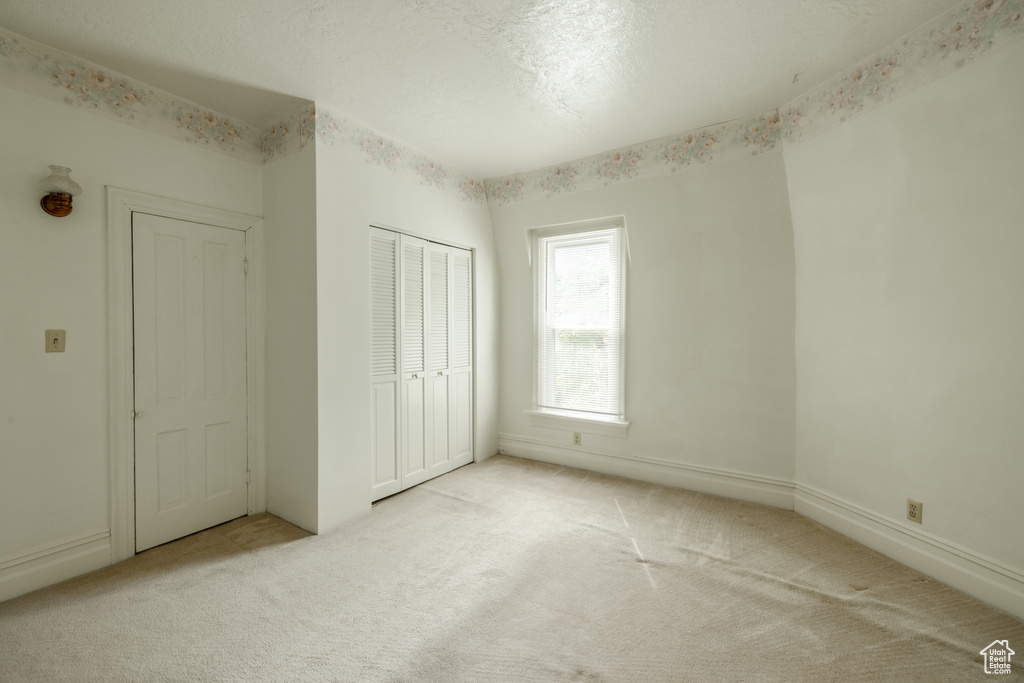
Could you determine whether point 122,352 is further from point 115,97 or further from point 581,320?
point 581,320

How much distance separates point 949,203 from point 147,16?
3811mm

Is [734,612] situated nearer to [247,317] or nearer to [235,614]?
[235,614]

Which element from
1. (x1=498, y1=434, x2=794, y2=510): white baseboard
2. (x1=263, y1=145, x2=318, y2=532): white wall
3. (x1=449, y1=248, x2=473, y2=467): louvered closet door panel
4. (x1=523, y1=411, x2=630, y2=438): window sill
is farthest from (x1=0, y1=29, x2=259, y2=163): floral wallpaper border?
(x1=498, y1=434, x2=794, y2=510): white baseboard

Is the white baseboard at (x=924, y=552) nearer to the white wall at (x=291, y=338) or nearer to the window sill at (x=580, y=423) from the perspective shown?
the window sill at (x=580, y=423)

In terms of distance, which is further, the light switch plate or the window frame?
the window frame

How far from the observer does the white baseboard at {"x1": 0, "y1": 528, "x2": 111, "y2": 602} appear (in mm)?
2119

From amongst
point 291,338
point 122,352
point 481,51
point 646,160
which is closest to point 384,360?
point 291,338

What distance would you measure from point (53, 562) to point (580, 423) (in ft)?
11.1

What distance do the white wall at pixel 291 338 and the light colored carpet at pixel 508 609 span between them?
0.28m

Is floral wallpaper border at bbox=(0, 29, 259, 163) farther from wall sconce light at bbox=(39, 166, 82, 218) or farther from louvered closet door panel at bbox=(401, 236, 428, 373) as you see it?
louvered closet door panel at bbox=(401, 236, 428, 373)

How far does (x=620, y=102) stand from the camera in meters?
2.80

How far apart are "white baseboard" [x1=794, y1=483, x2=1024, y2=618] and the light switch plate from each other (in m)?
4.42

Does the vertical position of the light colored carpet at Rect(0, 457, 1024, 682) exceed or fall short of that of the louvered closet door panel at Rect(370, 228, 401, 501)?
it falls short

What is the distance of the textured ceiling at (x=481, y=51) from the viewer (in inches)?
78.0
